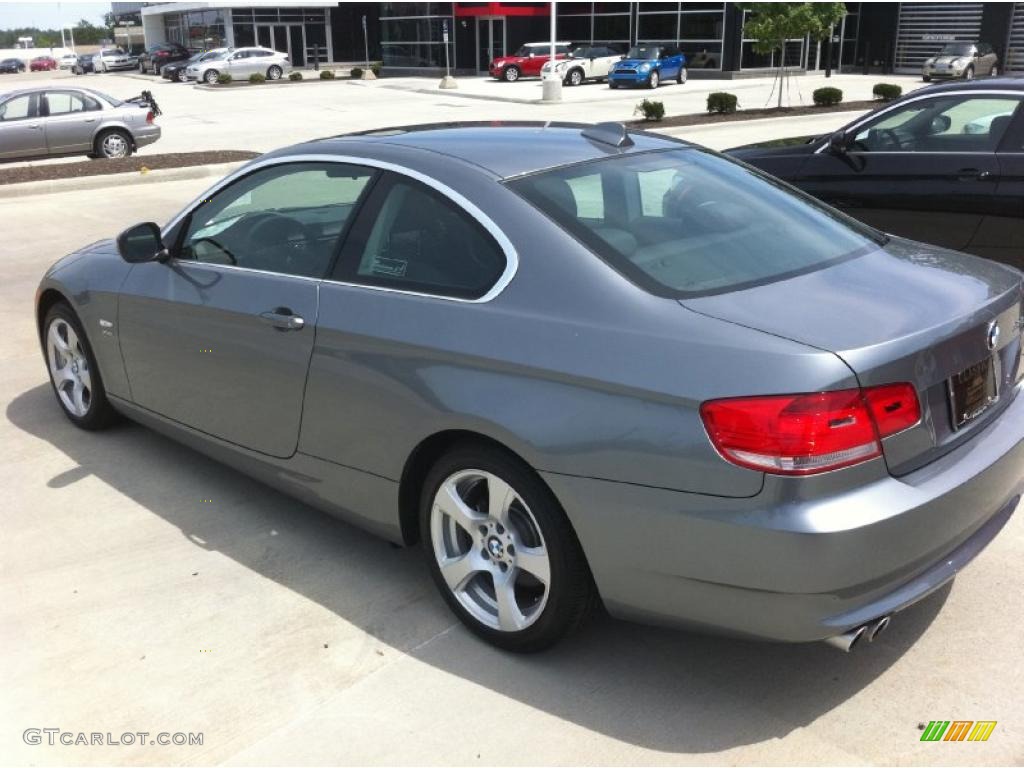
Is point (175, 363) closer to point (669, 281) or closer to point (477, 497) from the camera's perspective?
point (477, 497)

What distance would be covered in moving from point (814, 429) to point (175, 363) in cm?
284

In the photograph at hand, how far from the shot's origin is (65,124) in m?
17.9

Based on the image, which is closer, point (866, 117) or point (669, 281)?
point (669, 281)

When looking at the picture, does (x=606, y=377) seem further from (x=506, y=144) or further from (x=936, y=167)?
(x=936, y=167)

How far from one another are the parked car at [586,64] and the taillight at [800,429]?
1556 inches

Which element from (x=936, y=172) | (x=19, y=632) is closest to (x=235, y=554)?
(x=19, y=632)

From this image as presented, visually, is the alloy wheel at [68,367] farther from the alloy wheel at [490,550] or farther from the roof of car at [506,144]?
the alloy wheel at [490,550]

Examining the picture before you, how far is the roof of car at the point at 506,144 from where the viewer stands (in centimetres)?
354

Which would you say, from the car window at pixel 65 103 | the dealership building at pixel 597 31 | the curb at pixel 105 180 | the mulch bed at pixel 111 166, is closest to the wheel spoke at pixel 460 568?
the curb at pixel 105 180

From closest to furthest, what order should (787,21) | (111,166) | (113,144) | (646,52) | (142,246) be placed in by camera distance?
1. (142,246)
2. (111,166)
3. (113,144)
4. (787,21)
5. (646,52)

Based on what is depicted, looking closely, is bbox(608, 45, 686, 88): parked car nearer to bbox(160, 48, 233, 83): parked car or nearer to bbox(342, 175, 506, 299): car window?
bbox(160, 48, 233, 83): parked car

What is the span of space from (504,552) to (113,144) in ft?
57.2

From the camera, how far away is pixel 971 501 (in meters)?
2.90

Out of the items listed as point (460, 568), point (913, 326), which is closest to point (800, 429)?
point (913, 326)
